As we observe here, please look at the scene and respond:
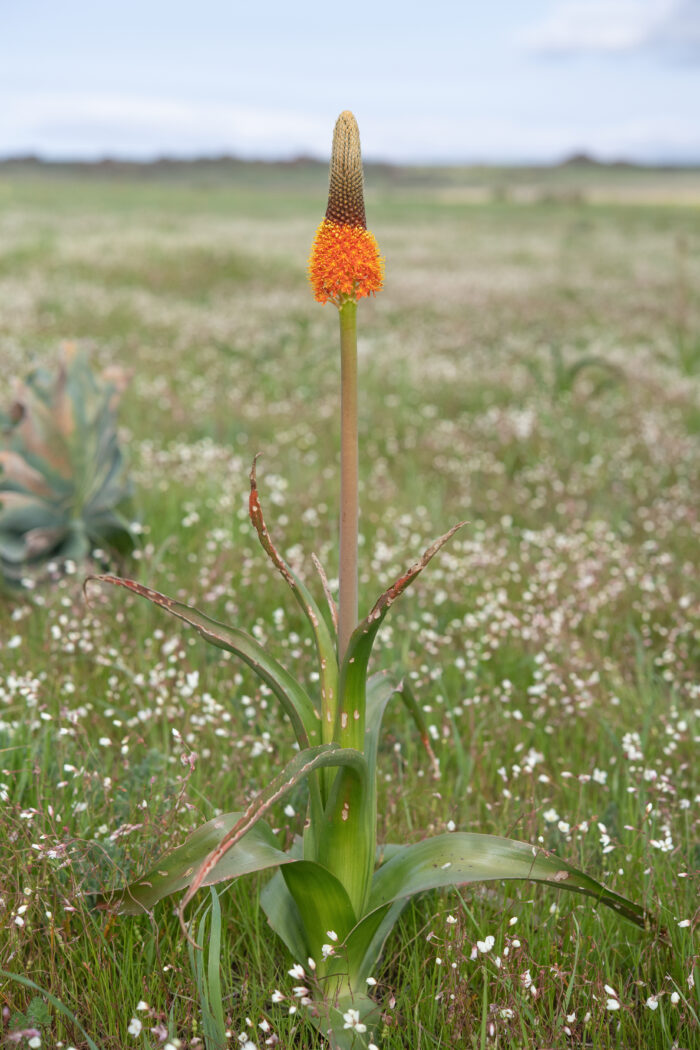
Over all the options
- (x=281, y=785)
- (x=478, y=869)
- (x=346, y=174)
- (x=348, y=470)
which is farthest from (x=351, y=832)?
(x=346, y=174)

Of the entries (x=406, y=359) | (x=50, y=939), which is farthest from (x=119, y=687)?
(x=406, y=359)

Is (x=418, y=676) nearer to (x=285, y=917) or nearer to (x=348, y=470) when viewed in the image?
(x=285, y=917)

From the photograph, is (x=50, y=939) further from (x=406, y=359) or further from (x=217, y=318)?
(x=217, y=318)

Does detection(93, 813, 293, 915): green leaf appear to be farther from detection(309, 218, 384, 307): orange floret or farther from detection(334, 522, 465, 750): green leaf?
detection(309, 218, 384, 307): orange floret

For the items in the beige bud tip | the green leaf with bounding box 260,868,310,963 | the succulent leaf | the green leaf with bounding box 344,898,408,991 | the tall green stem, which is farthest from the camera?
the succulent leaf

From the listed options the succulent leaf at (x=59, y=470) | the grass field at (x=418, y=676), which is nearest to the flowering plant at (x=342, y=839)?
the grass field at (x=418, y=676)

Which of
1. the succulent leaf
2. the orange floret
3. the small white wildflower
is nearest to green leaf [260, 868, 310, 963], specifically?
the small white wildflower

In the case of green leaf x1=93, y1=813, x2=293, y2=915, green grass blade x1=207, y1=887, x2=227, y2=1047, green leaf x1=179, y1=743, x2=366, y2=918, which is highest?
green leaf x1=179, y1=743, x2=366, y2=918

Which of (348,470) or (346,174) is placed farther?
(348,470)
